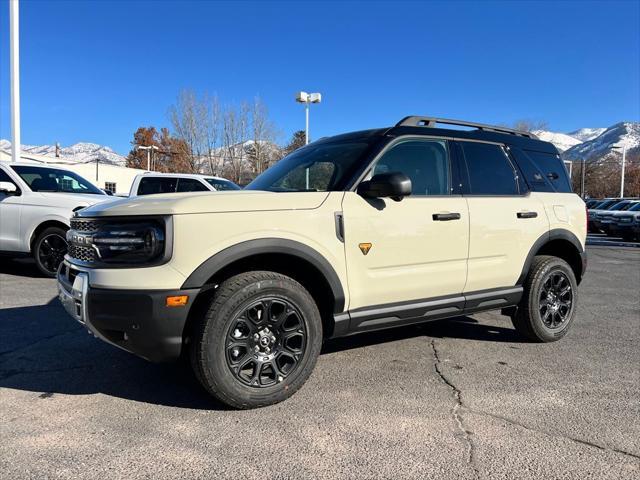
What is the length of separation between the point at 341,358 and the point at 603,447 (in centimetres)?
200

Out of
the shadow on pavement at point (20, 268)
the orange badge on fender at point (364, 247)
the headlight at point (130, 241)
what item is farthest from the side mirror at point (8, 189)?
the orange badge on fender at point (364, 247)

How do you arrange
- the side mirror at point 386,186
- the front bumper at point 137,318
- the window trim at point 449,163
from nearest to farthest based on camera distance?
the front bumper at point 137,318 → the side mirror at point 386,186 → the window trim at point 449,163

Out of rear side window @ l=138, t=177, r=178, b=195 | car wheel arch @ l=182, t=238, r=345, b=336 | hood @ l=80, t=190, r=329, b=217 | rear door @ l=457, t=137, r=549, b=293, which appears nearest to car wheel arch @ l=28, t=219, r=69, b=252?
rear side window @ l=138, t=177, r=178, b=195

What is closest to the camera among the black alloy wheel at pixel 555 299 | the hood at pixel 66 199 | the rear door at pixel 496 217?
the rear door at pixel 496 217

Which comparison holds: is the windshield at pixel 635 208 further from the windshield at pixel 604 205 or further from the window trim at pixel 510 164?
the window trim at pixel 510 164

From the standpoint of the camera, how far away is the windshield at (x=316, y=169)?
363 centimetres

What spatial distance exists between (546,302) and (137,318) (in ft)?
12.3

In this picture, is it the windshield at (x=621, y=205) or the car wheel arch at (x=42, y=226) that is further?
the windshield at (x=621, y=205)

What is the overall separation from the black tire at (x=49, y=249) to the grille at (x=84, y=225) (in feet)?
A: 15.8

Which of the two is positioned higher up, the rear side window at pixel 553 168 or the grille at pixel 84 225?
the rear side window at pixel 553 168

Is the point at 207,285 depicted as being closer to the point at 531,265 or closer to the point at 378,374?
the point at 378,374

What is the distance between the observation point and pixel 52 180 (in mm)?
8164

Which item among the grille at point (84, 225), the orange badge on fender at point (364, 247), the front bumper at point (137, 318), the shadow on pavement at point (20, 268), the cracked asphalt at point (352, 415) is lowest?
the cracked asphalt at point (352, 415)

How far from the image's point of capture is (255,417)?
3023 millimetres
